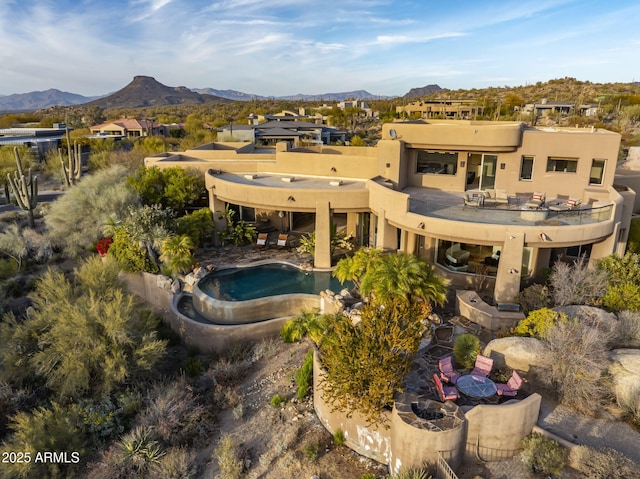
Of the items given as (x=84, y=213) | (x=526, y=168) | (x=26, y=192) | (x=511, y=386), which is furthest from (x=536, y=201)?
(x=26, y=192)

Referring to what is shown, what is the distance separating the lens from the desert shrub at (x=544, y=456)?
10.0 m

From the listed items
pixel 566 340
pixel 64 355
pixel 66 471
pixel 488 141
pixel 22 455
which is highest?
pixel 488 141

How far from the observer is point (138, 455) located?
1238 centimetres

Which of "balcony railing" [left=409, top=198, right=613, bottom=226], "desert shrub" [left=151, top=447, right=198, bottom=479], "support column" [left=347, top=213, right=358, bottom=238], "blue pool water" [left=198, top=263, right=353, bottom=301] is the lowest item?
"desert shrub" [left=151, top=447, right=198, bottom=479]

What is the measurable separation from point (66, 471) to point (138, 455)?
2.24m

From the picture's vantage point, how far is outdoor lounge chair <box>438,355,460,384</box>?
1251 cm

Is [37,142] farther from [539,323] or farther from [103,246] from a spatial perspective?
[539,323]

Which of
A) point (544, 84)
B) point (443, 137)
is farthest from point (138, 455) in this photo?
point (544, 84)

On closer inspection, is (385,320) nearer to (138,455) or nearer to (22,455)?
(138,455)

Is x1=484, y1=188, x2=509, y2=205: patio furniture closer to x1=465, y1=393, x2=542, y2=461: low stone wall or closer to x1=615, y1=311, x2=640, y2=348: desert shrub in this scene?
x1=615, y1=311, x2=640, y2=348: desert shrub

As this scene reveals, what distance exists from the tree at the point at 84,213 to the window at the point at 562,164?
80.6 feet

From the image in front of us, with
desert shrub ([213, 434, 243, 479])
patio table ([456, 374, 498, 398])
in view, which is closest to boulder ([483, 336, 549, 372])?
patio table ([456, 374, 498, 398])

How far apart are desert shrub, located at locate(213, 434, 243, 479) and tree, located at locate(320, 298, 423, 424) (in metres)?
3.04

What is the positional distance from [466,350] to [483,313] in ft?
9.07
